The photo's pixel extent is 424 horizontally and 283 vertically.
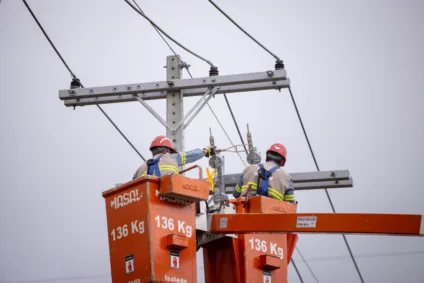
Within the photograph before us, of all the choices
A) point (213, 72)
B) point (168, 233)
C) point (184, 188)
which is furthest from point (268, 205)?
point (213, 72)

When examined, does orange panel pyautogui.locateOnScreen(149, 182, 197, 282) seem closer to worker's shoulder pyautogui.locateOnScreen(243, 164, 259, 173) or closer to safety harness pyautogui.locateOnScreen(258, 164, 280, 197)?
safety harness pyautogui.locateOnScreen(258, 164, 280, 197)

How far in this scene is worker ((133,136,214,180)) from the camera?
43.8ft

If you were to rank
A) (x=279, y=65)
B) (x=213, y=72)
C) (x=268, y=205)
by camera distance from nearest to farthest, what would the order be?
(x=268, y=205), (x=279, y=65), (x=213, y=72)

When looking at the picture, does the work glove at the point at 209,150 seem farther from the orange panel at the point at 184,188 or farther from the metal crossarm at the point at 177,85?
the metal crossarm at the point at 177,85

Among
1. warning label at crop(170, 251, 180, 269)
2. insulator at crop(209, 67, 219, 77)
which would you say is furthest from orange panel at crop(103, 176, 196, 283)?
insulator at crop(209, 67, 219, 77)

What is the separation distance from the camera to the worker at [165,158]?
13.3 m

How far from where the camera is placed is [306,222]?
42.3 feet

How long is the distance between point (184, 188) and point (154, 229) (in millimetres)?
635

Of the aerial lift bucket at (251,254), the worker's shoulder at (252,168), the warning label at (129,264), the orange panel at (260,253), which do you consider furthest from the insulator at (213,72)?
the warning label at (129,264)

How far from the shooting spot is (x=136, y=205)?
12117 millimetres

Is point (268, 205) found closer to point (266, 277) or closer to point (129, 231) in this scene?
point (266, 277)

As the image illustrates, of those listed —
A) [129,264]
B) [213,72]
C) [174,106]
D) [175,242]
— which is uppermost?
[213,72]

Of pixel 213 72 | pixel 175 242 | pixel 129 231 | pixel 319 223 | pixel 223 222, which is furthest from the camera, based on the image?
pixel 213 72

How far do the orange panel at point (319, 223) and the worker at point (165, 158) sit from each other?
85cm
